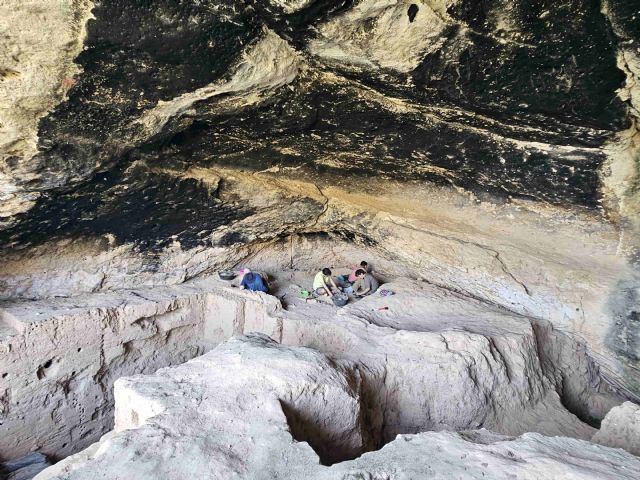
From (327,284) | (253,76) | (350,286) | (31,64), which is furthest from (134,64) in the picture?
(350,286)

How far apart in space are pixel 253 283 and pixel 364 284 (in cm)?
164

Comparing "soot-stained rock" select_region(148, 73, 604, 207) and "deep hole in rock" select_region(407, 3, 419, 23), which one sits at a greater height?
"deep hole in rock" select_region(407, 3, 419, 23)

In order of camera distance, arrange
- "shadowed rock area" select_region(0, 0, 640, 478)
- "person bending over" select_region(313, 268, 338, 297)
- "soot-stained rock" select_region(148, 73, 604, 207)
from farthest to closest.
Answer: "person bending over" select_region(313, 268, 338, 297) < "soot-stained rock" select_region(148, 73, 604, 207) < "shadowed rock area" select_region(0, 0, 640, 478)

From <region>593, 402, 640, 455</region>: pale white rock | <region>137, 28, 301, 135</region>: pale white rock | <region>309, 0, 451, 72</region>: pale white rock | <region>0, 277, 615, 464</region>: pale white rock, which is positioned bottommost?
<region>0, 277, 615, 464</region>: pale white rock

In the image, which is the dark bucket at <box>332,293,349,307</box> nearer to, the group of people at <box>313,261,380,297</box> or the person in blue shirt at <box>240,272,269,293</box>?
the group of people at <box>313,261,380,297</box>

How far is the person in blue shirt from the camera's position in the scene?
6121mm

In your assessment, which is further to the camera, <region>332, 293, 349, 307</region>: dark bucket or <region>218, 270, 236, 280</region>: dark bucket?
<region>218, 270, 236, 280</region>: dark bucket

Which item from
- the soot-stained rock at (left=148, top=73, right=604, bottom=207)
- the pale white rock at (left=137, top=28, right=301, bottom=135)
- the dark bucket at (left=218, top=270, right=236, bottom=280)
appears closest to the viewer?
the pale white rock at (left=137, top=28, right=301, bottom=135)

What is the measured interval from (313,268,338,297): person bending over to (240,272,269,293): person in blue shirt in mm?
747

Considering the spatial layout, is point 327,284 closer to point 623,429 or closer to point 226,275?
point 226,275

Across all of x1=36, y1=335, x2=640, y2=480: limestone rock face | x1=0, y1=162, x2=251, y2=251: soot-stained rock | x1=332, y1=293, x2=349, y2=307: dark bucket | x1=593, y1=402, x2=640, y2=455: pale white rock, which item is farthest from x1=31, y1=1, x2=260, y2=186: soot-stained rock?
x1=593, y1=402, x2=640, y2=455: pale white rock

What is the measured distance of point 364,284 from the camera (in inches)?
253

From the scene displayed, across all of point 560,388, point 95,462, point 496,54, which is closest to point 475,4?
point 496,54

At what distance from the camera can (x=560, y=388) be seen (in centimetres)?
520
